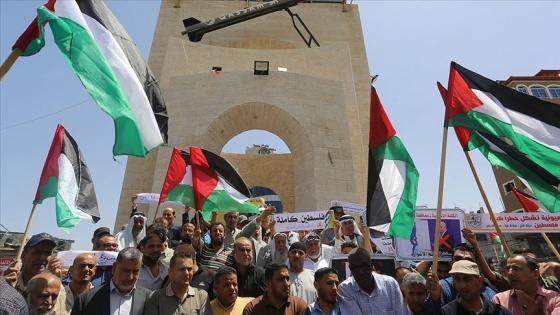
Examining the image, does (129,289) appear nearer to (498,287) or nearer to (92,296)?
(92,296)

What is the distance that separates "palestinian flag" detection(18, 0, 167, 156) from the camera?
2963 millimetres

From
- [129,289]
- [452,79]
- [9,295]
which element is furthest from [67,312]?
[452,79]

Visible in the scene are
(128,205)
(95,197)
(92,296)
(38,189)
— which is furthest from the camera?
(128,205)

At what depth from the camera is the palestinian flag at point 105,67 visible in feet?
9.72

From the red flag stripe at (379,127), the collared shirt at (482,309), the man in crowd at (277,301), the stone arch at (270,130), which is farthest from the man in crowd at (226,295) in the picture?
the stone arch at (270,130)

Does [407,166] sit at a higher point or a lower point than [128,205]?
lower

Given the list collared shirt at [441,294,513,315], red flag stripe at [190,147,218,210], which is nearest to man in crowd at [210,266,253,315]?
collared shirt at [441,294,513,315]

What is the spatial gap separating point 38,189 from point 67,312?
2304mm

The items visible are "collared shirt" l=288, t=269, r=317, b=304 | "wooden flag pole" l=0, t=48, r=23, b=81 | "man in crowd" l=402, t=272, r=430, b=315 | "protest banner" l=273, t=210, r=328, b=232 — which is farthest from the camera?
"protest banner" l=273, t=210, r=328, b=232

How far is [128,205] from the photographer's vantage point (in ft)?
44.0

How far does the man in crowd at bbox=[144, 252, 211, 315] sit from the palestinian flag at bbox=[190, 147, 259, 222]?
8.12ft

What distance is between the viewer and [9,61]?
2582 millimetres

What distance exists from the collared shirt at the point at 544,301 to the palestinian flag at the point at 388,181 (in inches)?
48.3

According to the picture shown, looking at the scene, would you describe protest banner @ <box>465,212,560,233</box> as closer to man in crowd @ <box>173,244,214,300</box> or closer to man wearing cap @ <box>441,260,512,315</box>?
man wearing cap @ <box>441,260,512,315</box>
